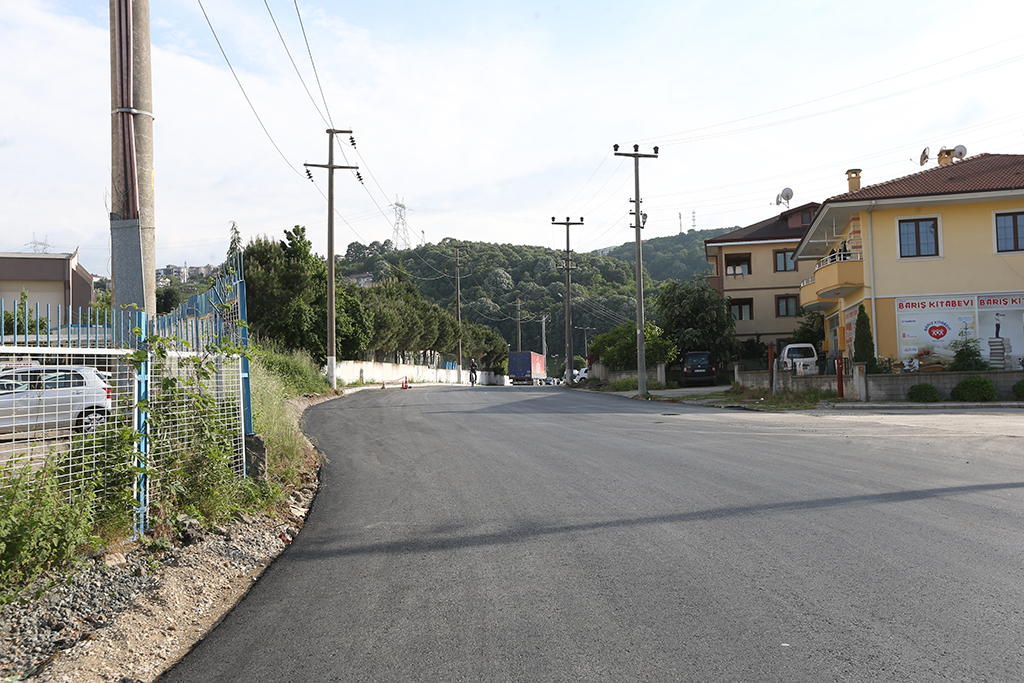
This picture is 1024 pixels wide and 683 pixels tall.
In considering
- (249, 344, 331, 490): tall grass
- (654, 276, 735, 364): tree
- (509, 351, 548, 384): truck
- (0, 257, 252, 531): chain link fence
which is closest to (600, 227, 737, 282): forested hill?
(509, 351, 548, 384): truck

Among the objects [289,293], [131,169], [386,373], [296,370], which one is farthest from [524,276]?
[131,169]

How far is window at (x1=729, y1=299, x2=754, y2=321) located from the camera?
50.0 meters

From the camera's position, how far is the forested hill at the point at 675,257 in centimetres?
9094

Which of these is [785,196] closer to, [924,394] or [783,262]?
[783,262]

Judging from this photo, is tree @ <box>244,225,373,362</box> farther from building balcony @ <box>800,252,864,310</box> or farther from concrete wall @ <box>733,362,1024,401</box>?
concrete wall @ <box>733,362,1024,401</box>

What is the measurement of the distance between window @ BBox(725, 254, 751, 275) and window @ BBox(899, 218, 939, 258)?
21670 mm

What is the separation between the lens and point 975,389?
23.4 m

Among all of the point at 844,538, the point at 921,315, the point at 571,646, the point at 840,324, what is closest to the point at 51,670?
the point at 571,646

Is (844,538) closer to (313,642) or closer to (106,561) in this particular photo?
(313,642)

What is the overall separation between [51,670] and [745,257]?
49714mm

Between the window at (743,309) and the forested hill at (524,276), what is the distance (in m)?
27.1

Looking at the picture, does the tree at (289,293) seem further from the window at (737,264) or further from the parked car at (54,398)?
the parked car at (54,398)

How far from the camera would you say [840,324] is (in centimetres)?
3431

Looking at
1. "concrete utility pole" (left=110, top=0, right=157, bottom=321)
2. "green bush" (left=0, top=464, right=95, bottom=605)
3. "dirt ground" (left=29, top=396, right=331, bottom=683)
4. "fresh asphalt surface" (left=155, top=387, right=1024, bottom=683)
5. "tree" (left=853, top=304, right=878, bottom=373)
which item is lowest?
"dirt ground" (left=29, top=396, right=331, bottom=683)
